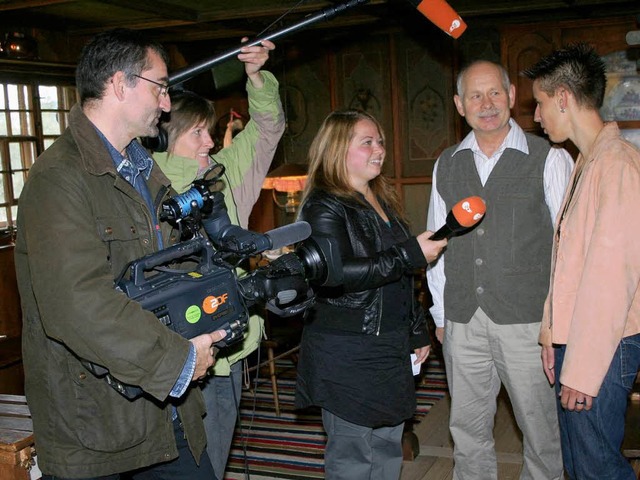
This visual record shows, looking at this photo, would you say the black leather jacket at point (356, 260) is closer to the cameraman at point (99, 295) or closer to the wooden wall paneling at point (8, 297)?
the cameraman at point (99, 295)

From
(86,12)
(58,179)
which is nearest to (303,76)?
(86,12)

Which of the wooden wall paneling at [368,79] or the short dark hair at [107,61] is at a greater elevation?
the wooden wall paneling at [368,79]

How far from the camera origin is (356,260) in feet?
8.18

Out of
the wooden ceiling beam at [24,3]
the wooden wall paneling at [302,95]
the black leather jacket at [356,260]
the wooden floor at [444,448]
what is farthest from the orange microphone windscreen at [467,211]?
the wooden wall paneling at [302,95]

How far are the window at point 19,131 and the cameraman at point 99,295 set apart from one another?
533 centimetres

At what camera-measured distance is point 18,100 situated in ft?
22.8

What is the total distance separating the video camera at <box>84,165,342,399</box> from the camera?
5.87 feet

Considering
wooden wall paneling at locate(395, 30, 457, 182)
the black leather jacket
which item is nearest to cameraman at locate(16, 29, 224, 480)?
the black leather jacket

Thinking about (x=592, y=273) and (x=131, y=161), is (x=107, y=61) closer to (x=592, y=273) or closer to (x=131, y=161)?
(x=131, y=161)

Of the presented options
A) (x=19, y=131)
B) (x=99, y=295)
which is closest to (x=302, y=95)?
(x=19, y=131)

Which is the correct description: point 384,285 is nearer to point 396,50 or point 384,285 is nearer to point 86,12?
point 86,12

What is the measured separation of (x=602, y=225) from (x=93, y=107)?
142 centimetres

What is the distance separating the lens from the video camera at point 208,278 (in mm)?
1789

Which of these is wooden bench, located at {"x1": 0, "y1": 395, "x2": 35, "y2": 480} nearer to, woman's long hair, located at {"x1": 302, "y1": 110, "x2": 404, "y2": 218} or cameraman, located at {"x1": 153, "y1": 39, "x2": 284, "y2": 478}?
cameraman, located at {"x1": 153, "y1": 39, "x2": 284, "y2": 478}
